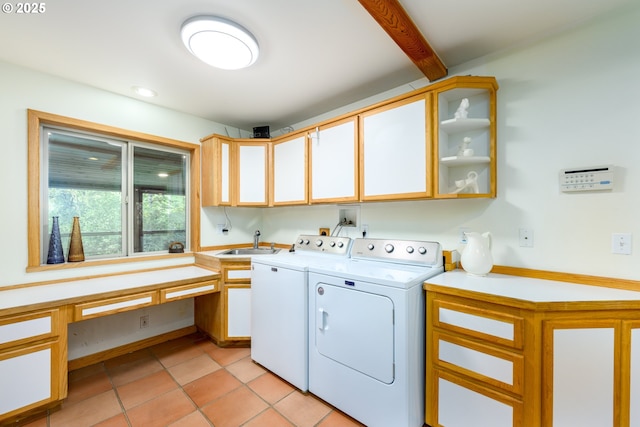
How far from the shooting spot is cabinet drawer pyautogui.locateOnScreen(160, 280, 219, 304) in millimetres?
2200

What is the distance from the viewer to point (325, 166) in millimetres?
2395

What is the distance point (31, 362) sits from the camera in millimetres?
1601

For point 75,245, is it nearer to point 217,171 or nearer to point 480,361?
point 217,171

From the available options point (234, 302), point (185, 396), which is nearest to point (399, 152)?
point (234, 302)

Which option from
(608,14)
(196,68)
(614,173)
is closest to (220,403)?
(196,68)

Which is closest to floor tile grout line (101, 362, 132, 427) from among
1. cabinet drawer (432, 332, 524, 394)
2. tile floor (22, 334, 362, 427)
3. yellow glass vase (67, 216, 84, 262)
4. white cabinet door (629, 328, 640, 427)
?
tile floor (22, 334, 362, 427)

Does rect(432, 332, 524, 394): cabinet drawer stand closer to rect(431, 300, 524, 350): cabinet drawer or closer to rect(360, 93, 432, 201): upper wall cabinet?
rect(431, 300, 524, 350): cabinet drawer

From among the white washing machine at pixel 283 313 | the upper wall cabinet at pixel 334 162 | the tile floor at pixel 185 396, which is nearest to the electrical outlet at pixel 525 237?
the upper wall cabinet at pixel 334 162

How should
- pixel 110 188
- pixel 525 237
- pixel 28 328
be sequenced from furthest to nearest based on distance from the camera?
pixel 110 188 < pixel 525 237 < pixel 28 328

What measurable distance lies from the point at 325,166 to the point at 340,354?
1536 millimetres

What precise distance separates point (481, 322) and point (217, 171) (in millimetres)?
2635

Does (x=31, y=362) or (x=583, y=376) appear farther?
(x=31, y=362)

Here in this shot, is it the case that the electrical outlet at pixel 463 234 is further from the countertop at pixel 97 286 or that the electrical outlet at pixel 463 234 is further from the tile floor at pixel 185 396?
the countertop at pixel 97 286

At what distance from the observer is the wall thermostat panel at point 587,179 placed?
1443 mm
